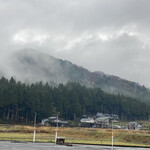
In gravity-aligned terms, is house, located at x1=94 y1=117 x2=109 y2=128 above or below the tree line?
below

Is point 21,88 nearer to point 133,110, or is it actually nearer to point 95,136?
point 95,136

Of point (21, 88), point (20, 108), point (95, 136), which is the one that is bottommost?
point (95, 136)

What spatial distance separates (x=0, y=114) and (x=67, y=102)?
29895 millimetres

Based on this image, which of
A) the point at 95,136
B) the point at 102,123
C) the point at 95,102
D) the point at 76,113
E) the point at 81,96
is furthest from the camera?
the point at 95,102

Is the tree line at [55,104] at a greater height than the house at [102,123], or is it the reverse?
the tree line at [55,104]

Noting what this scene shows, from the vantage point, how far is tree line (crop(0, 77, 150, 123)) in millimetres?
80750

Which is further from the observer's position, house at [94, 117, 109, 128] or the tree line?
house at [94, 117, 109, 128]

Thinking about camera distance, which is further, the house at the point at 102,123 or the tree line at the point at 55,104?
the house at the point at 102,123

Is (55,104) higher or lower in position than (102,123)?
higher

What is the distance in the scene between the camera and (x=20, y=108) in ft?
268

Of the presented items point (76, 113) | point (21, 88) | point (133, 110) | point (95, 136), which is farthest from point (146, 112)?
point (95, 136)

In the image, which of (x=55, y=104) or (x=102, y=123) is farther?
(x=55, y=104)

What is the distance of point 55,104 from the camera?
9912 cm

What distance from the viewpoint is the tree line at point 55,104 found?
8075 cm
